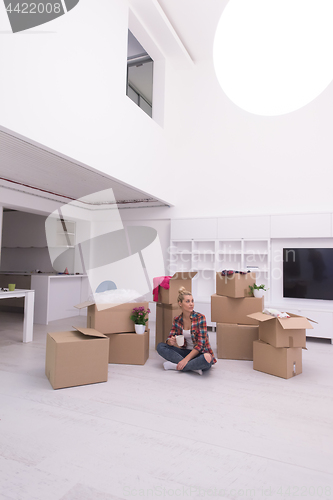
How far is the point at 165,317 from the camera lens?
4.12 meters

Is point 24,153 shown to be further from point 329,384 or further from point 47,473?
point 329,384

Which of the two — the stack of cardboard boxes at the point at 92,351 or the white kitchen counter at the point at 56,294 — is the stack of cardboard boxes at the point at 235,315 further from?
the white kitchen counter at the point at 56,294

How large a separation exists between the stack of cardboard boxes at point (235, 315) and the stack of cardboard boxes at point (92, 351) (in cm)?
100

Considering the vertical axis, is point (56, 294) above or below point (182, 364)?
above

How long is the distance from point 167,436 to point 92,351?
44.1 inches

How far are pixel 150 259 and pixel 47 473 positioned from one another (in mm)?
4925

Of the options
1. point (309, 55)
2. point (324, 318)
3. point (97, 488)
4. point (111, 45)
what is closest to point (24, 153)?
point (111, 45)

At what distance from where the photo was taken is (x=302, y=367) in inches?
138

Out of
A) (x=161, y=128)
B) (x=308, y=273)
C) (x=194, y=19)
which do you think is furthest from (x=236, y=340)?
(x=194, y=19)

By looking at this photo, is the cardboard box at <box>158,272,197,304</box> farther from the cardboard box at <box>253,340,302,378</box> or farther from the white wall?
the white wall

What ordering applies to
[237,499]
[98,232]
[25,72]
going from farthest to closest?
[98,232] → [25,72] → [237,499]

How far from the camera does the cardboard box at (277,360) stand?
313cm

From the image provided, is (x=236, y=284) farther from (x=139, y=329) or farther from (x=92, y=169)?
(x=92, y=169)

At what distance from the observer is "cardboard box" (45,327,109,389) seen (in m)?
2.74
